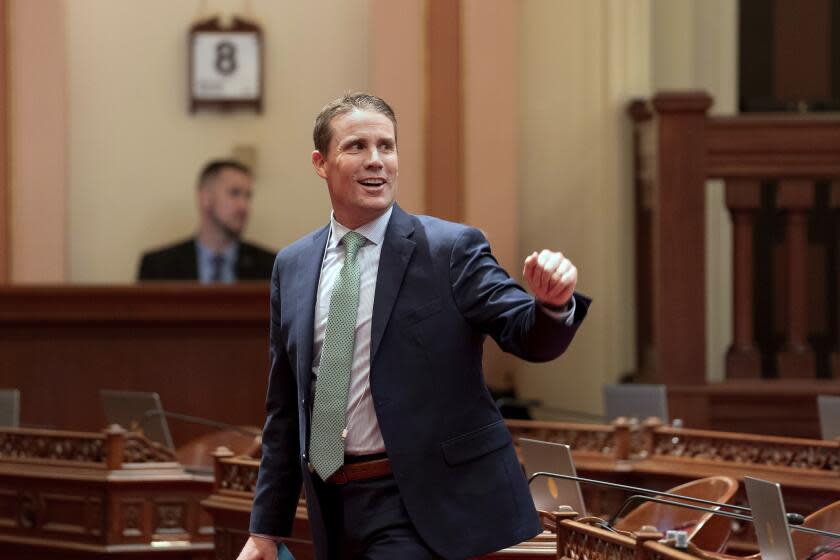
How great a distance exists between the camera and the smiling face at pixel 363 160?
2887 millimetres

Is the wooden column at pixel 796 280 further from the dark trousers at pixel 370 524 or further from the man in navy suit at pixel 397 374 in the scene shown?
the dark trousers at pixel 370 524

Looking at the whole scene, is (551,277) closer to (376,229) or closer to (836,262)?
(376,229)

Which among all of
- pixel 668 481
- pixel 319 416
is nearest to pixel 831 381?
pixel 668 481

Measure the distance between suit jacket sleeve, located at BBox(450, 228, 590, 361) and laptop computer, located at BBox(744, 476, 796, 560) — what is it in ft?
2.69

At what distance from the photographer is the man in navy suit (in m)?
2.80

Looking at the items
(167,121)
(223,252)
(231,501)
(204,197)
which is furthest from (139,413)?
(167,121)

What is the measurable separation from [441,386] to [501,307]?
8.1 inches

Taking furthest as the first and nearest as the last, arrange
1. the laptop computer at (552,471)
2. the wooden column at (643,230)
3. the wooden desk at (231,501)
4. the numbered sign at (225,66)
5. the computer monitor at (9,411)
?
the numbered sign at (225,66)
the wooden column at (643,230)
the computer monitor at (9,411)
the wooden desk at (231,501)
the laptop computer at (552,471)

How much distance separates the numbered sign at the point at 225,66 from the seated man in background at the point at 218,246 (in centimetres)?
38

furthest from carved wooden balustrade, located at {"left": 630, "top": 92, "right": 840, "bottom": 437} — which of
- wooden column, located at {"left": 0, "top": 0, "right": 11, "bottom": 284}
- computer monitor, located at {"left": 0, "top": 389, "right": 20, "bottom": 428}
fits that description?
wooden column, located at {"left": 0, "top": 0, "right": 11, "bottom": 284}

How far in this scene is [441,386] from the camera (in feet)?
9.32

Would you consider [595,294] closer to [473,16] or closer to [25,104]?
[473,16]

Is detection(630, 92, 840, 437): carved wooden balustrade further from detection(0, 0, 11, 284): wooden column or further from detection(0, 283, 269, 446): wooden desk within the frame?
detection(0, 0, 11, 284): wooden column

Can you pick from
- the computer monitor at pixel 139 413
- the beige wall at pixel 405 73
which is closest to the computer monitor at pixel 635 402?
the computer monitor at pixel 139 413
